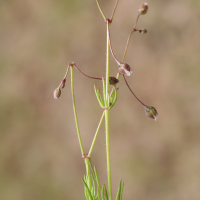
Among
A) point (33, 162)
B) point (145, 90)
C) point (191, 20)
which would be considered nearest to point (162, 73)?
point (145, 90)

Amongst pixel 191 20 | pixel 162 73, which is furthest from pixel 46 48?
pixel 191 20

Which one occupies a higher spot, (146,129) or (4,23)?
(4,23)

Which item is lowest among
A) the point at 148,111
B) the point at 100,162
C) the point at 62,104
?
the point at 148,111

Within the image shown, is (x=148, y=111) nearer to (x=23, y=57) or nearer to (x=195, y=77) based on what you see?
(x=195, y=77)

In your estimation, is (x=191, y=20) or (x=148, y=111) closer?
(x=148, y=111)

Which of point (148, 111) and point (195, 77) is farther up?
point (195, 77)

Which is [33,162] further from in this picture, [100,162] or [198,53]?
[198,53]
